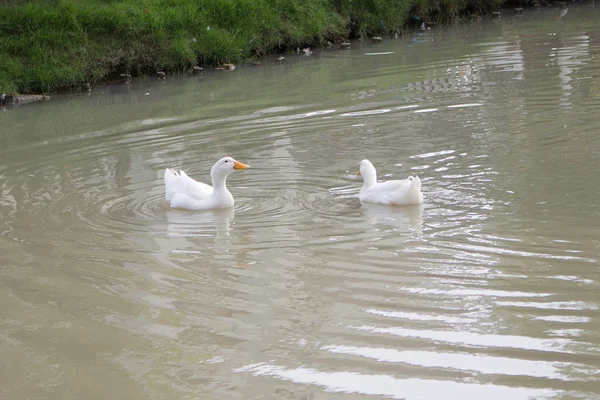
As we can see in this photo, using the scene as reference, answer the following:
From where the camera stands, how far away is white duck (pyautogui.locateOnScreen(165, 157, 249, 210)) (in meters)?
8.78

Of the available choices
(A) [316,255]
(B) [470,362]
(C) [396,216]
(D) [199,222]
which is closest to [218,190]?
(D) [199,222]

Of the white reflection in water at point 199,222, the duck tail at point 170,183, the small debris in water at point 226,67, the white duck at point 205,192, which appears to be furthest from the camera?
the small debris in water at point 226,67

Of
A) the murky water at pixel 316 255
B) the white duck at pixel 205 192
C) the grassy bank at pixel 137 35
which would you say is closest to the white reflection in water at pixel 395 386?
the murky water at pixel 316 255

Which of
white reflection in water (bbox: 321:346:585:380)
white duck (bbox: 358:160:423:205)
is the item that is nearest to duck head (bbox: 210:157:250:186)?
white duck (bbox: 358:160:423:205)

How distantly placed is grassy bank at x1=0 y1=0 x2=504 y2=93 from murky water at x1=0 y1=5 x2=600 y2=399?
440 centimetres

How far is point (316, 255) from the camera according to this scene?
675cm

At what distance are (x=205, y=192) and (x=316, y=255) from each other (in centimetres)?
251

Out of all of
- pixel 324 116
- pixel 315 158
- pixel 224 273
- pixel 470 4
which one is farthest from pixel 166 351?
pixel 470 4

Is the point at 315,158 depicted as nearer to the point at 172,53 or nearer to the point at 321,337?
the point at 321,337

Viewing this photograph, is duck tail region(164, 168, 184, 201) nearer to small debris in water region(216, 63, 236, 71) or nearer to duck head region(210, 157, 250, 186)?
duck head region(210, 157, 250, 186)

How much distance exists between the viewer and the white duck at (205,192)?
346 inches

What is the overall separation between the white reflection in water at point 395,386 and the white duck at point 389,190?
133 inches

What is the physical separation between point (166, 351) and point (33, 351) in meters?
0.81

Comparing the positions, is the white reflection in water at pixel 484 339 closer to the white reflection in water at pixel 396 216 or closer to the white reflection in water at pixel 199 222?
Result: the white reflection in water at pixel 396 216
